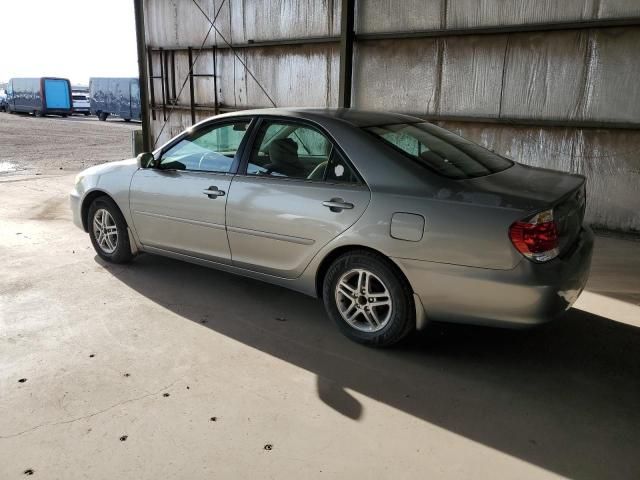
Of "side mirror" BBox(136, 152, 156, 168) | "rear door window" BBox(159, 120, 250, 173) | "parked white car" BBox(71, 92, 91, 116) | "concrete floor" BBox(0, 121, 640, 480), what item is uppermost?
"parked white car" BBox(71, 92, 91, 116)

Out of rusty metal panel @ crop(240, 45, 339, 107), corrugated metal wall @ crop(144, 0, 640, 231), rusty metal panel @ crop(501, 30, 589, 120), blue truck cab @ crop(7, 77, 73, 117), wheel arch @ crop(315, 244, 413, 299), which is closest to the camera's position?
wheel arch @ crop(315, 244, 413, 299)

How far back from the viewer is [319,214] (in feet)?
11.4

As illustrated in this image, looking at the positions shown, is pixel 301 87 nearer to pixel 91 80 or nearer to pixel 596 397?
pixel 596 397

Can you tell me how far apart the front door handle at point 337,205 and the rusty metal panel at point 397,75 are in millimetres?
4924

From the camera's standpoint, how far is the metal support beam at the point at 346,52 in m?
8.05

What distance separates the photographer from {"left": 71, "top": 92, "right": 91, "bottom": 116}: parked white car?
32.6 m

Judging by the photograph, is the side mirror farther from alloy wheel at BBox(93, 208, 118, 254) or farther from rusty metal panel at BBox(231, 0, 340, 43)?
rusty metal panel at BBox(231, 0, 340, 43)

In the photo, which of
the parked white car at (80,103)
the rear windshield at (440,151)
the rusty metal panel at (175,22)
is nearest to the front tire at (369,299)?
the rear windshield at (440,151)

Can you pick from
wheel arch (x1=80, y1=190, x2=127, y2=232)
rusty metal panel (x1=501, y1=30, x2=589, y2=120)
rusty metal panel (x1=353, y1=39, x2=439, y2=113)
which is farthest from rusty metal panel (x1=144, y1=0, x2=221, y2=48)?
wheel arch (x1=80, y1=190, x2=127, y2=232)

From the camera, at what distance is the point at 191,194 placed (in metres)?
4.17

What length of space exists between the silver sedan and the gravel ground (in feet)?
27.8

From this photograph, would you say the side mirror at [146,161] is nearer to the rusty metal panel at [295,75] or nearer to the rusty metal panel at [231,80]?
the rusty metal panel at [295,75]

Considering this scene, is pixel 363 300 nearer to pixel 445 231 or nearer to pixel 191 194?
pixel 445 231

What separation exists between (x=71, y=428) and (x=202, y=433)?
2.16 ft
